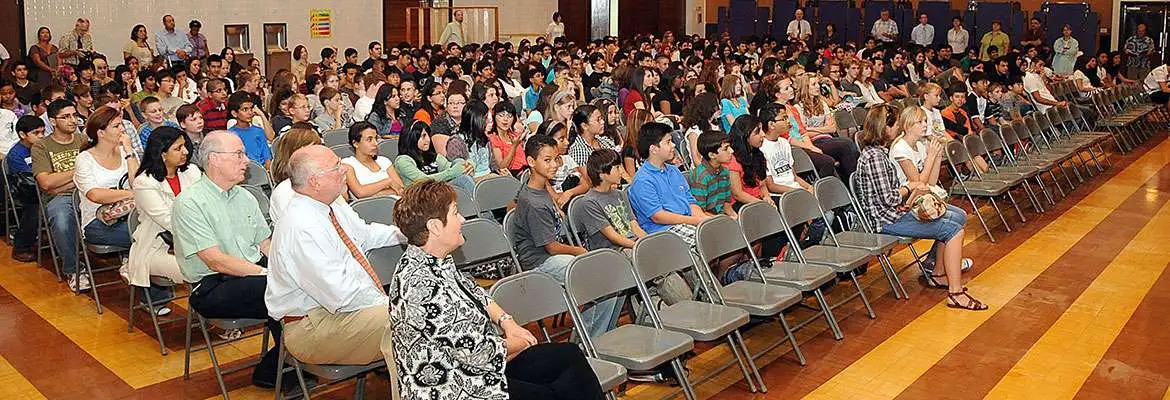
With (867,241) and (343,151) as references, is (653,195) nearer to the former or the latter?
(867,241)

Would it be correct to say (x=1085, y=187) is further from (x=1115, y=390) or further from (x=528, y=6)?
(x=528, y=6)

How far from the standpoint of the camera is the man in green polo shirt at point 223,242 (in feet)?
16.0

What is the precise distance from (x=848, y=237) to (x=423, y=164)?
2.75 m

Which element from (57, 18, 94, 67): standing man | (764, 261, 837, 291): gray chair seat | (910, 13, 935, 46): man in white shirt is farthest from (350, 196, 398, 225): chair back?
(910, 13, 935, 46): man in white shirt

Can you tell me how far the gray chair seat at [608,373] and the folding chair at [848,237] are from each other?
267 centimetres

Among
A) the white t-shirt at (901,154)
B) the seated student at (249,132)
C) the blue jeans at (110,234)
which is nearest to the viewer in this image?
the blue jeans at (110,234)

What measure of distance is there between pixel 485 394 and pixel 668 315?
1.64 metres

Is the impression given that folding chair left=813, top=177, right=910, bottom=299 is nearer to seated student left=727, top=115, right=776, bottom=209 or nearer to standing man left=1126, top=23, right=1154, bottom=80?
seated student left=727, top=115, right=776, bottom=209

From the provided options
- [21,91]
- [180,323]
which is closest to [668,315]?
[180,323]

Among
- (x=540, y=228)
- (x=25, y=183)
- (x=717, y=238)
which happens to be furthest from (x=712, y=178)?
(x=25, y=183)

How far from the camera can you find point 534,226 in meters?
5.77

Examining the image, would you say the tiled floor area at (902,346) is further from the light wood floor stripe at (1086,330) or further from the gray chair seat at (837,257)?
the gray chair seat at (837,257)

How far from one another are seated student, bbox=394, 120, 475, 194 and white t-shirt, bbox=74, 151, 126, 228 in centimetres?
170

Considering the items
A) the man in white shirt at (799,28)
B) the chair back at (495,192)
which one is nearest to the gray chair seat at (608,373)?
the chair back at (495,192)
